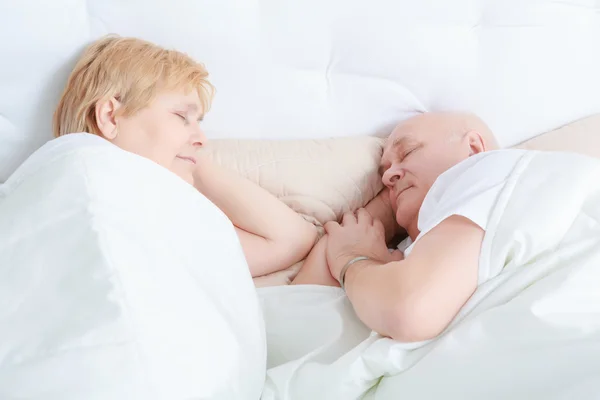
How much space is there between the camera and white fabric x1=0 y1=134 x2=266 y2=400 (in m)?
0.72

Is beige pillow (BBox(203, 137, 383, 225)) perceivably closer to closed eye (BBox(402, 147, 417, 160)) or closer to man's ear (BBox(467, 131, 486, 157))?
closed eye (BBox(402, 147, 417, 160))

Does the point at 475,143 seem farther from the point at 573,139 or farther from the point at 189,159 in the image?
the point at 189,159

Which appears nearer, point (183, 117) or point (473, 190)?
point (473, 190)

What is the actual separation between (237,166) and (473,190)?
22.3 inches

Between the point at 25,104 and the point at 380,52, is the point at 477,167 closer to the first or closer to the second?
the point at 380,52

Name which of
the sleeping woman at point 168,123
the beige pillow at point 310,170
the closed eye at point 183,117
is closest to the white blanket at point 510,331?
the sleeping woman at point 168,123

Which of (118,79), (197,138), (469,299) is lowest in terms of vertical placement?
(469,299)

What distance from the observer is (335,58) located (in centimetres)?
151

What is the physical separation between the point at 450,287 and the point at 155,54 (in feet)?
2.50

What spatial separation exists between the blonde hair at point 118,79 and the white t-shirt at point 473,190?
1.85 ft

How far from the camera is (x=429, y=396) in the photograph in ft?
2.92

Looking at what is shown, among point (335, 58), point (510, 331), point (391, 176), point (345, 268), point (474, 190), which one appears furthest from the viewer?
point (335, 58)

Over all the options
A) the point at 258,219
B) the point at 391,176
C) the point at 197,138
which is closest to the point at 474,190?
the point at 391,176

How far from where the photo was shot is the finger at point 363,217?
1363 millimetres
